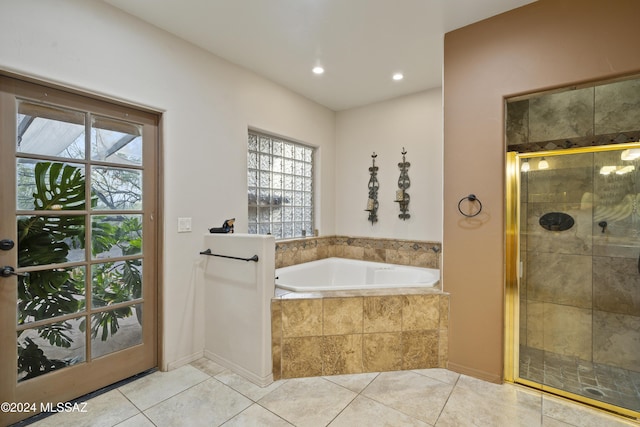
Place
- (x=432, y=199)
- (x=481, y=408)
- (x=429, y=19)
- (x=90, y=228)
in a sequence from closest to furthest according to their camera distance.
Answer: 1. (x=481, y=408)
2. (x=90, y=228)
3. (x=429, y=19)
4. (x=432, y=199)

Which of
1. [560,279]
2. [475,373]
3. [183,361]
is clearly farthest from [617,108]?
[183,361]

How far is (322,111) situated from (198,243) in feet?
7.63

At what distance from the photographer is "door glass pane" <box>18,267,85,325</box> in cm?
168

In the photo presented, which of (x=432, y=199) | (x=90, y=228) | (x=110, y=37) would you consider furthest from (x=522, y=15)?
(x=90, y=228)

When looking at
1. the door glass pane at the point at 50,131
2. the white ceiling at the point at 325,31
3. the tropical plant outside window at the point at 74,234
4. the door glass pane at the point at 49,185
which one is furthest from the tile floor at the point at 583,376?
the door glass pane at the point at 50,131

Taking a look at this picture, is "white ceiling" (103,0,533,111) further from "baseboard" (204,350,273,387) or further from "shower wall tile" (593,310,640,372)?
"baseboard" (204,350,273,387)

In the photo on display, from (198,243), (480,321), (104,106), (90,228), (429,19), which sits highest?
(429,19)

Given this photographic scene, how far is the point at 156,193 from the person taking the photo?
2209 millimetres

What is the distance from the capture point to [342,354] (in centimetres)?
215

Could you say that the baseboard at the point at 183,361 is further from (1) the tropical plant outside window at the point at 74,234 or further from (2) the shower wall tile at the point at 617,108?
(2) the shower wall tile at the point at 617,108

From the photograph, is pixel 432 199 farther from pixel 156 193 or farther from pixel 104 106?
pixel 104 106

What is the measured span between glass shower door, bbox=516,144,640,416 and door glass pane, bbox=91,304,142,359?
2764mm

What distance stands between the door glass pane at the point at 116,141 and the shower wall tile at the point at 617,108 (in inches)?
127

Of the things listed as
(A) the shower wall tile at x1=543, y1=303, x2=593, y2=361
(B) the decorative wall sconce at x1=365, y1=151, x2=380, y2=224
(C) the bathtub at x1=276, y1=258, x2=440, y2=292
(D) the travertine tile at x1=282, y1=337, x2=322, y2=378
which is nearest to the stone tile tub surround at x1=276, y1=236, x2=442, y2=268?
(C) the bathtub at x1=276, y1=258, x2=440, y2=292
